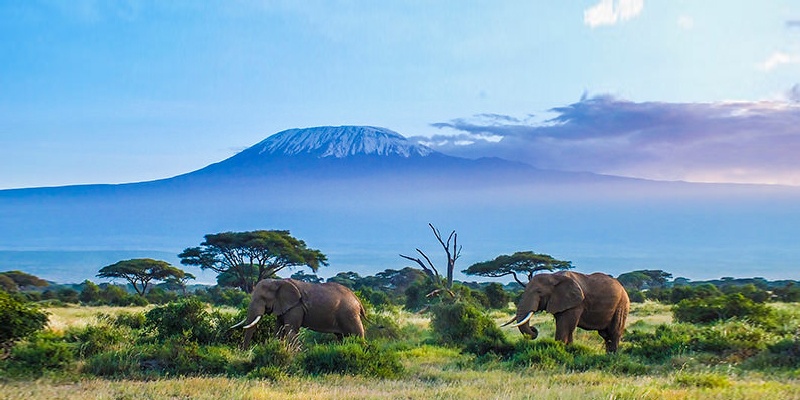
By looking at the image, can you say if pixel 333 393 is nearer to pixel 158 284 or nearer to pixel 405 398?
pixel 405 398

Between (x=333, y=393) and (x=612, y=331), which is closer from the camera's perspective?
(x=333, y=393)

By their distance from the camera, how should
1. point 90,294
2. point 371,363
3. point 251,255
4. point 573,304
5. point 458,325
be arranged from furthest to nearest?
point 251,255, point 90,294, point 458,325, point 573,304, point 371,363

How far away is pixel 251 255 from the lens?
4766 centimetres

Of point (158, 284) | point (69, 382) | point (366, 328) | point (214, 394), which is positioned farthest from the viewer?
point (158, 284)

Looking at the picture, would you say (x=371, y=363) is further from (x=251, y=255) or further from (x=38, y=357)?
(x=251, y=255)

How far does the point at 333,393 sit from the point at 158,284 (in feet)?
191

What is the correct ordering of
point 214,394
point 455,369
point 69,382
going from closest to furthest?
point 214,394 < point 69,382 < point 455,369

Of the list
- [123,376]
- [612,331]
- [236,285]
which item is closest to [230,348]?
[123,376]

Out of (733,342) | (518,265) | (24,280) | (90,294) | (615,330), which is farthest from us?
(24,280)

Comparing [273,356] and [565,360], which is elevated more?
[273,356]

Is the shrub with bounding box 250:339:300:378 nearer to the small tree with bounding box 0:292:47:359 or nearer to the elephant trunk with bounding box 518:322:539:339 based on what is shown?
the small tree with bounding box 0:292:47:359

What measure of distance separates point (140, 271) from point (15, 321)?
41.4 m

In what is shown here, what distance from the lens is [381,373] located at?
39.7 ft

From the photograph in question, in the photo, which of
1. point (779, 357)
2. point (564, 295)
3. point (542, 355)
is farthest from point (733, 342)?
point (542, 355)
